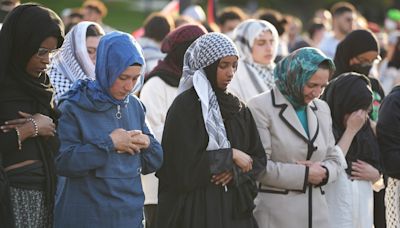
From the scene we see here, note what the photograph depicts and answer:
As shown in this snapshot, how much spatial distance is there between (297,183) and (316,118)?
53 centimetres

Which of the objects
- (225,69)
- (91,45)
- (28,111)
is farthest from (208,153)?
(91,45)

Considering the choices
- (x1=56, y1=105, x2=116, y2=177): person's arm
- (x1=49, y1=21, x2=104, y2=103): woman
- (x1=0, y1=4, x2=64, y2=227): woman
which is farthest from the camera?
(x1=49, y1=21, x2=104, y2=103): woman

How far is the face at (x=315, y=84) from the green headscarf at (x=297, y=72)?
0.02 meters

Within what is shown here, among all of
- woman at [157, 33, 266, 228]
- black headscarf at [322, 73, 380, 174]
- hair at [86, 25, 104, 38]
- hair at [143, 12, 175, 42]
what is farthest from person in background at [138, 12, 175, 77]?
woman at [157, 33, 266, 228]

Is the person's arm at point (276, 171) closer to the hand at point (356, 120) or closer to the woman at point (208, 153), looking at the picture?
the woman at point (208, 153)

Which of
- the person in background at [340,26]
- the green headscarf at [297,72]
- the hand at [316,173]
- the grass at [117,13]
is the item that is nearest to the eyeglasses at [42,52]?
the green headscarf at [297,72]

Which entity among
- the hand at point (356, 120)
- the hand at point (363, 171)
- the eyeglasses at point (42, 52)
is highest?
the eyeglasses at point (42, 52)

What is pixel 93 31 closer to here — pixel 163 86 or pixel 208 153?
pixel 163 86

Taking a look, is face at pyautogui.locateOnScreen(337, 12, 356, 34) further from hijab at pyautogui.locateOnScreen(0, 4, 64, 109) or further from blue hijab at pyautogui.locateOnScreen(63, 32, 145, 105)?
hijab at pyautogui.locateOnScreen(0, 4, 64, 109)

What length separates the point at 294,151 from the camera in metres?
6.56

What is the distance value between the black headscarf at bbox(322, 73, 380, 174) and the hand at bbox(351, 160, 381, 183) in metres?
0.04

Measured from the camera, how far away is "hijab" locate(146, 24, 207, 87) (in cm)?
744

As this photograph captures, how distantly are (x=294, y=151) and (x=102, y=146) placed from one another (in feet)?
5.08

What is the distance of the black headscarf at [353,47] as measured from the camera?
799 cm
